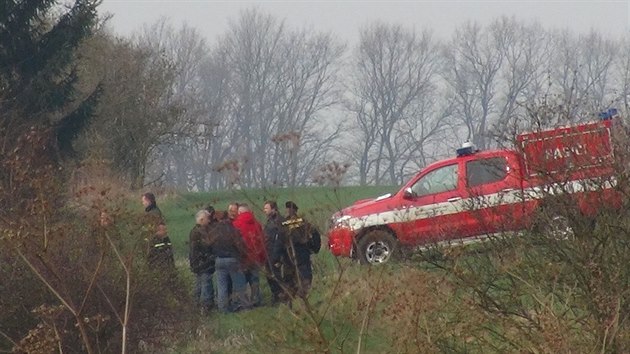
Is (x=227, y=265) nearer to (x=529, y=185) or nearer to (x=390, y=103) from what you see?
(x=529, y=185)

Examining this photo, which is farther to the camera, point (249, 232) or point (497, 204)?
point (249, 232)

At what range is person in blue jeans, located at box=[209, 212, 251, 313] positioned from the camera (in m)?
15.8

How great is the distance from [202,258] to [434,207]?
3069 millimetres

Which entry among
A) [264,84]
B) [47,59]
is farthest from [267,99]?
[47,59]

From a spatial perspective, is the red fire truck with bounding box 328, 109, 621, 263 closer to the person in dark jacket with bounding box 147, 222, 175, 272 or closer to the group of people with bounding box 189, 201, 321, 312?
the group of people with bounding box 189, 201, 321, 312

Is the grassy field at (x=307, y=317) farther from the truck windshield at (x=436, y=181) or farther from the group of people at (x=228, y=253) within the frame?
the truck windshield at (x=436, y=181)

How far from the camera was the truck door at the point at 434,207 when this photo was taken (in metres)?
12.7

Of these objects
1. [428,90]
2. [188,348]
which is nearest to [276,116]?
[428,90]

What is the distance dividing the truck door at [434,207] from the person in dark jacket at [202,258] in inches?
98.3

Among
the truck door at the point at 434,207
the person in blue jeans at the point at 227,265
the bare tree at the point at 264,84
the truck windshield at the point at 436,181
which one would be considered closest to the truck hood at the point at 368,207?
the truck door at the point at 434,207

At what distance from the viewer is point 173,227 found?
2764 centimetres

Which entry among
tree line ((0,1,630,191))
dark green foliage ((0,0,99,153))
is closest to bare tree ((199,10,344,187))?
tree line ((0,1,630,191))

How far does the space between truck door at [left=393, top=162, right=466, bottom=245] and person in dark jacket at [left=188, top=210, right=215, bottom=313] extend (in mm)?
2497

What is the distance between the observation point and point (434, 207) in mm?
16359
